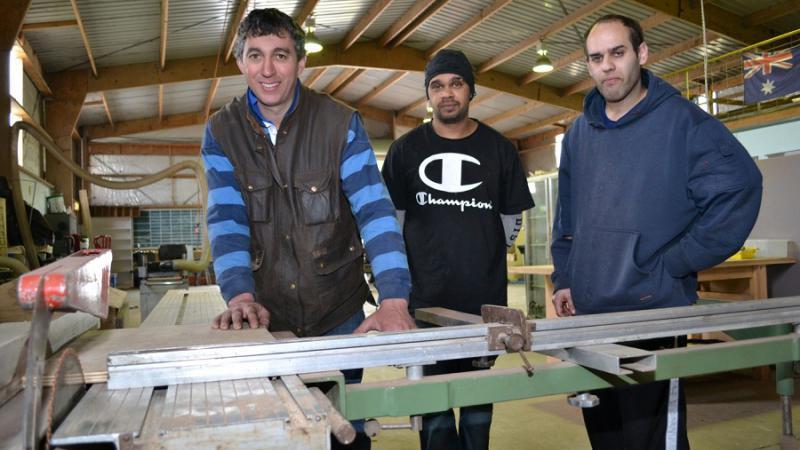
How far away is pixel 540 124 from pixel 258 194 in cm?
1193

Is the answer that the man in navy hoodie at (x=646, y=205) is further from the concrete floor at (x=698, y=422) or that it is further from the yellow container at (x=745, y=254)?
the yellow container at (x=745, y=254)

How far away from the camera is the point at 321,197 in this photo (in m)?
1.52

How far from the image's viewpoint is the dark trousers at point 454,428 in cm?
188

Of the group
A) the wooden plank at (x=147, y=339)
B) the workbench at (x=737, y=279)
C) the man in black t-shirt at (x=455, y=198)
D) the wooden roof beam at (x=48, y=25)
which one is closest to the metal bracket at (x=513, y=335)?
the wooden plank at (x=147, y=339)

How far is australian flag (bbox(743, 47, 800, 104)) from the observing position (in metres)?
6.06

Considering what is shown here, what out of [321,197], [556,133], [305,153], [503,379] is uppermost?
[556,133]

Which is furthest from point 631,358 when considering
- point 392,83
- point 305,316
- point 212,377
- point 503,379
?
point 392,83

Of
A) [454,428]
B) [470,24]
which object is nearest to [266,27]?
[454,428]

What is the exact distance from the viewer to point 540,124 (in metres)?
12.8

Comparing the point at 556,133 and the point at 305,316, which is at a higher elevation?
the point at 556,133

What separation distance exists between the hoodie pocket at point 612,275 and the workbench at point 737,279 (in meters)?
2.42

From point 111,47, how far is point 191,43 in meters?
0.98

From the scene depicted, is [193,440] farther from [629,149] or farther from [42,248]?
[42,248]

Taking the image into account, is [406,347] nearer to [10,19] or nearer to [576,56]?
[10,19]
